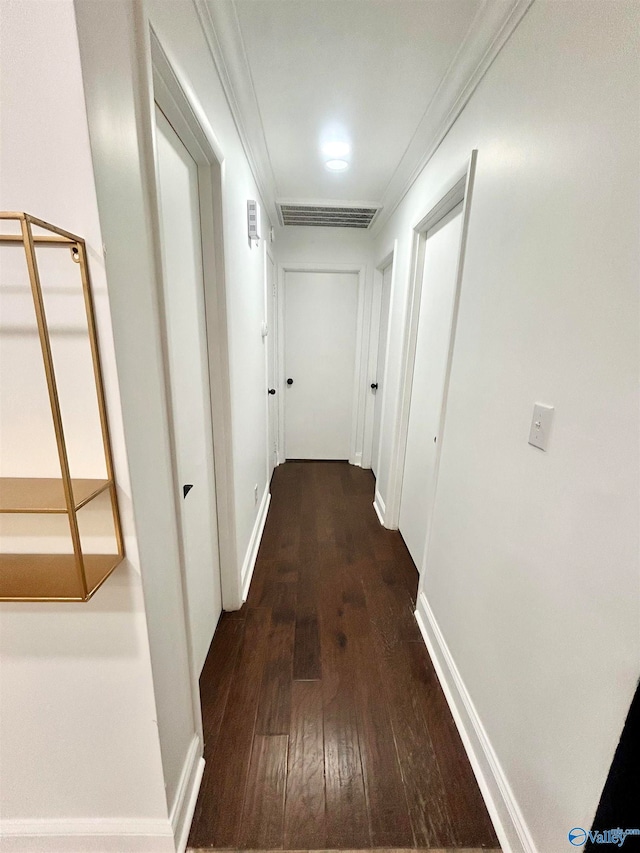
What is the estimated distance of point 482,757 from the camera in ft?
3.69

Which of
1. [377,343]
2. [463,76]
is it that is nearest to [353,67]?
[463,76]

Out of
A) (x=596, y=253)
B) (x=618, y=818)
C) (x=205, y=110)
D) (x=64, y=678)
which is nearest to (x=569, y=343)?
(x=596, y=253)

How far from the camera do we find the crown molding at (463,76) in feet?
3.38

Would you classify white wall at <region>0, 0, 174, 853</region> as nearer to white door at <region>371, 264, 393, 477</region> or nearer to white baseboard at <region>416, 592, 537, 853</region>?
white baseboard at <region>416, 592, 537, 853</region>

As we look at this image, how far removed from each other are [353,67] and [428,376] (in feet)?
4.49


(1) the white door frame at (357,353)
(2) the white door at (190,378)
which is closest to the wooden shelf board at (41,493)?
(2) the white door at (190,378)

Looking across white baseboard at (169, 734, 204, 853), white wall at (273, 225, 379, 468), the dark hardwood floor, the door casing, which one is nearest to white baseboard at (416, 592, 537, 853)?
the dark hardwood floor

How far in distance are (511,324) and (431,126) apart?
1.25 meters

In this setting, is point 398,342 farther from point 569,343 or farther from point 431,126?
point 569,343

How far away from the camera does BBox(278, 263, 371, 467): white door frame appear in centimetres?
332

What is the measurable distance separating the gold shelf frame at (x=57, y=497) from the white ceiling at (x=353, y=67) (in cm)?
107

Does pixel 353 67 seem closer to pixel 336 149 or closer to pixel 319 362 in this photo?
pixel 336 149

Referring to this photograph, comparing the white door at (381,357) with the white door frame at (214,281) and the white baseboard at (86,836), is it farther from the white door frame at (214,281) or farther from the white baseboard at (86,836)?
the white baseboard at (86,836)

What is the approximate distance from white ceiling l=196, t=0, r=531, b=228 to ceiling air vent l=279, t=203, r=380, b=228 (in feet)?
2.21
